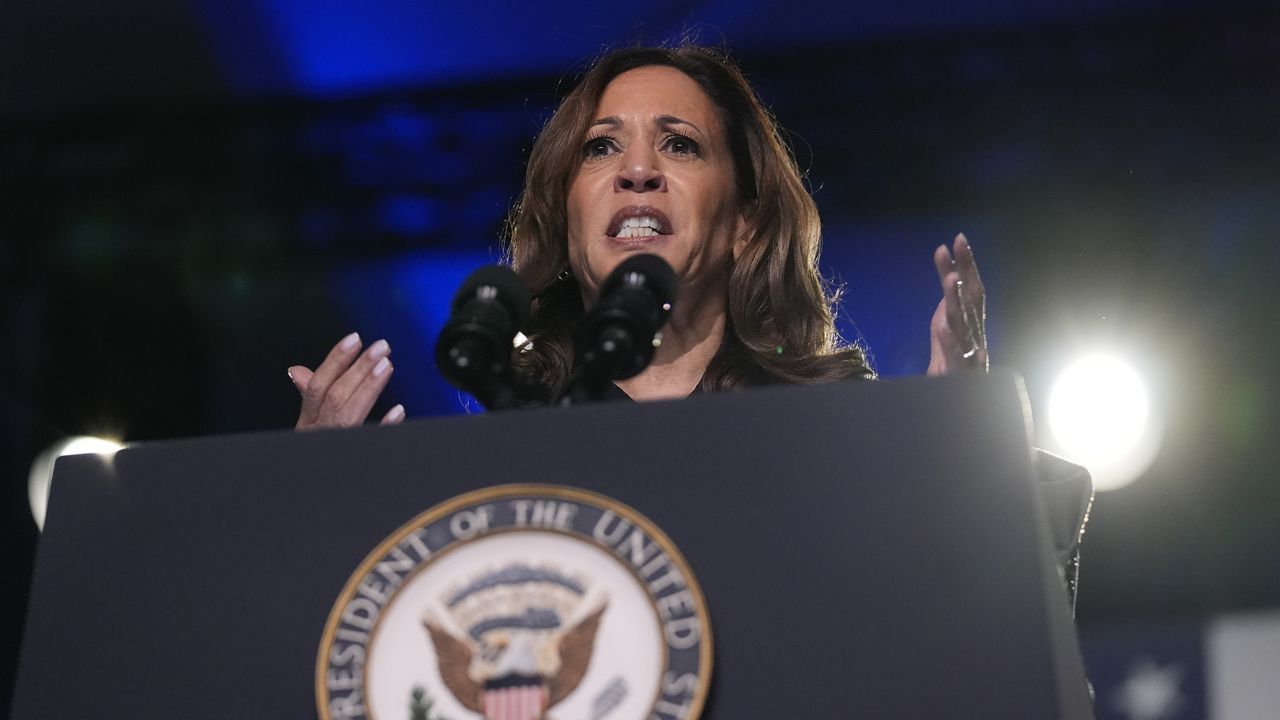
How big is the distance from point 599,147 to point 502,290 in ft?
3.49

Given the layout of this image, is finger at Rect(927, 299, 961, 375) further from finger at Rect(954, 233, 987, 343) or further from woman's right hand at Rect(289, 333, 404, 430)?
woman's right hand at Rect(289, 333, 404, 430)

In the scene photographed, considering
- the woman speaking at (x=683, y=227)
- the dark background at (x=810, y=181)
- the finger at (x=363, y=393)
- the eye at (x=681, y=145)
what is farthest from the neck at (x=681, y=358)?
the dark background at (x=810, y=181)

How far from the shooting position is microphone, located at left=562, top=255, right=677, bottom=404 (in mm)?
1087

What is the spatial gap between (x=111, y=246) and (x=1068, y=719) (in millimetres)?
3519

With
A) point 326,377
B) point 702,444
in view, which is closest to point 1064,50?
point 326,377

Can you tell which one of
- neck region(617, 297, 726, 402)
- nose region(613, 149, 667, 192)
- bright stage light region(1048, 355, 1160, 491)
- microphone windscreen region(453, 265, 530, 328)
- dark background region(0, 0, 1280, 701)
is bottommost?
microphone windscreen region(453, 265, 530, 328)

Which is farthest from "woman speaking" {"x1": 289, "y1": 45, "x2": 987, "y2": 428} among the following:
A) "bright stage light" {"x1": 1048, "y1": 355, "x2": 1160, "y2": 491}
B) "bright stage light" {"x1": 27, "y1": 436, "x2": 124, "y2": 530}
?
"bright stage light" {"x1": 27, "y1": 436, "x2": 124, "y2": 530}

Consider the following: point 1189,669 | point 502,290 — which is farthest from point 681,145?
point 1189,669

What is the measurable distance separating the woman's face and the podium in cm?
106

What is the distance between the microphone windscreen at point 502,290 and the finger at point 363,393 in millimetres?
382

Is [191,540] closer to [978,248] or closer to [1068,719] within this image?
[1068,719]

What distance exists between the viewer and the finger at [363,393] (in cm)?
154

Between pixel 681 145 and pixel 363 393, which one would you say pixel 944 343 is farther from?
pixel 681 145

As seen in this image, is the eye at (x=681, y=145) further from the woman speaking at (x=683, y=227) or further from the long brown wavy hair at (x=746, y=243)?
the long brown wavy hair at (x=746, y=243)
